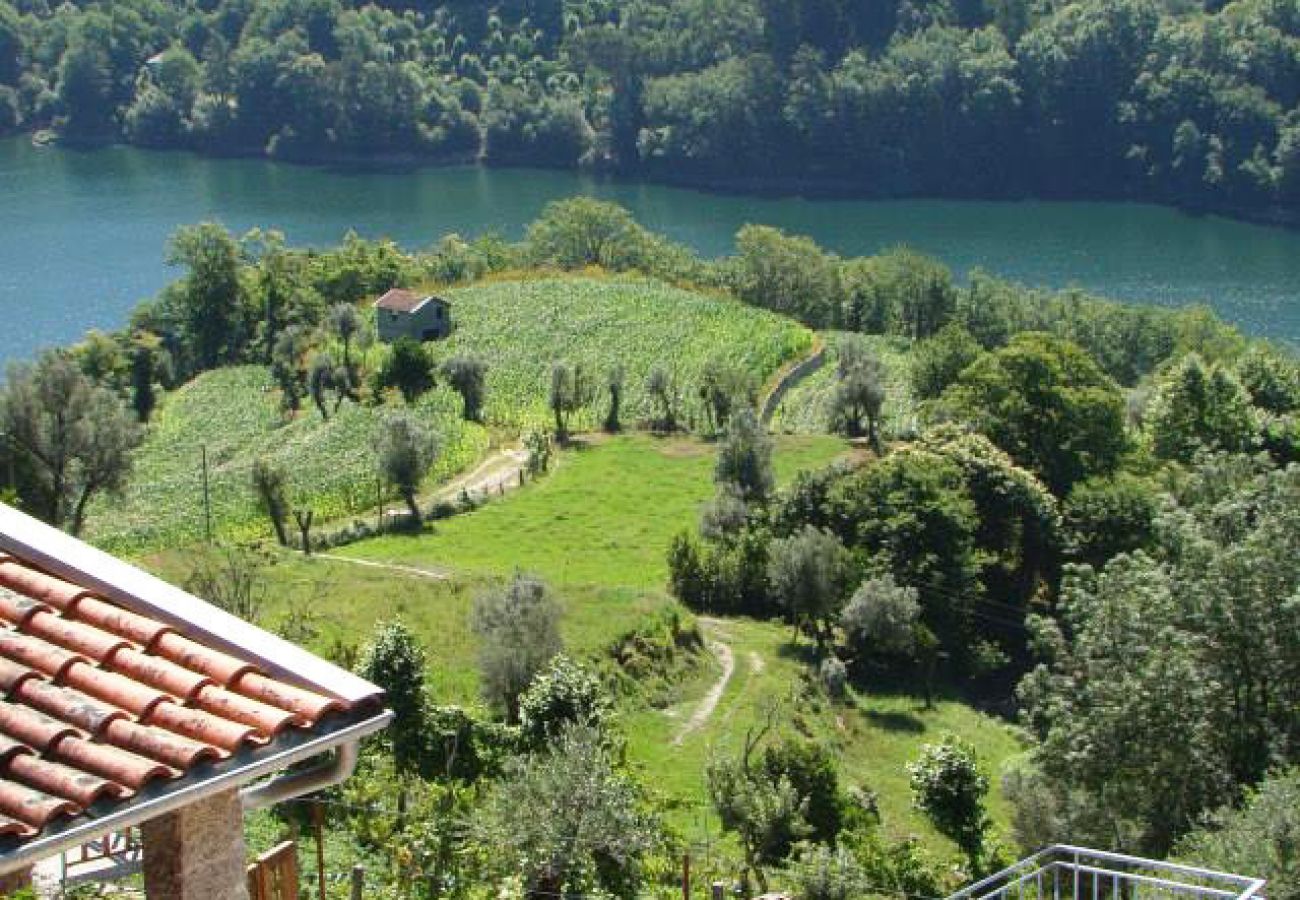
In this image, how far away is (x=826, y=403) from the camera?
165 ft

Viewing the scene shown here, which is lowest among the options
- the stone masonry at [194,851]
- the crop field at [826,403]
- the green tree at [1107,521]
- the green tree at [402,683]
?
the crop field at [826,403]

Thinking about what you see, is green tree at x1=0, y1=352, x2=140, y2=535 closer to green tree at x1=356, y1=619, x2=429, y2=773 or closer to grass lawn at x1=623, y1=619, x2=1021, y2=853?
grass lawn at x1=623, y1=619, x2=1021, y2=853

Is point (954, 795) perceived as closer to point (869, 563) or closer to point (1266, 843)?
point (1266, 843)

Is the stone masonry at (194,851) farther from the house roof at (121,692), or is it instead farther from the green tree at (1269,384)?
the green tree at (1269,384)

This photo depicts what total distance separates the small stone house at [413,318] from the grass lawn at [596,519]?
1269 cm

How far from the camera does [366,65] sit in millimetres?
128000

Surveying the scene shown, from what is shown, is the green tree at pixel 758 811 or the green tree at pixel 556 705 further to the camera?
the green tree at pixel 556 705

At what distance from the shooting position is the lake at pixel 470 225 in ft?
270

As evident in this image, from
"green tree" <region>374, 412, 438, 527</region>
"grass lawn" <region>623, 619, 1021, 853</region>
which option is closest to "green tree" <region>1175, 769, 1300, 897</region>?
"grass lawn" <region>623, 619, 1021, 853</region>

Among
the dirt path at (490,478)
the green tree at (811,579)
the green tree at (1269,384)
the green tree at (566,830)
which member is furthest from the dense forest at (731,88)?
the green tree at (566,830)

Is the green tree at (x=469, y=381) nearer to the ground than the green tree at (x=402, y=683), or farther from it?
nearer to the ground

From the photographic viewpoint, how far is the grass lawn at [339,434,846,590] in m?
35.5

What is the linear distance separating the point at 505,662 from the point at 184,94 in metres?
116

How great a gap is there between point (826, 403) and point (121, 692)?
45.9 m
